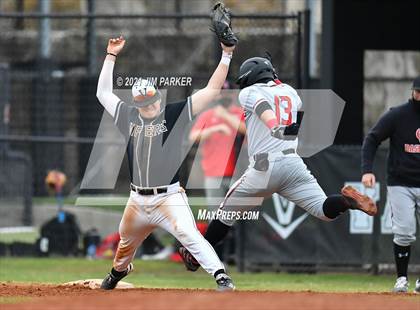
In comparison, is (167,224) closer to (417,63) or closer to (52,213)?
(52,213)

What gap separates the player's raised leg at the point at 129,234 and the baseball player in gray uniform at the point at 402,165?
2.60 metres

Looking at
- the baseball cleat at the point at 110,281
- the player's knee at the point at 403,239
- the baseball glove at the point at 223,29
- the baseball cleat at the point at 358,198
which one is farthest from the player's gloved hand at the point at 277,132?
the player's knee at the point at 403,239

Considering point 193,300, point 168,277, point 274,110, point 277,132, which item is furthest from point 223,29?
point 168,277

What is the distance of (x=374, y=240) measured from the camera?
51.9 feet

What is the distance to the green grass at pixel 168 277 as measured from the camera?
1422 centimetres

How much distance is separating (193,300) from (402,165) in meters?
3.76

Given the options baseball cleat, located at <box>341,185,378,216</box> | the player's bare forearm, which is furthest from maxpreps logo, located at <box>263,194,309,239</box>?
baseball cleat, located at <box>341,185,378,216</box>

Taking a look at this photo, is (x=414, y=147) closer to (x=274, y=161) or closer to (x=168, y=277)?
(x=274, y=161)

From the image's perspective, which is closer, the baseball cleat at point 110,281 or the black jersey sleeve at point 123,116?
the black jersey sleeve at point 123,116

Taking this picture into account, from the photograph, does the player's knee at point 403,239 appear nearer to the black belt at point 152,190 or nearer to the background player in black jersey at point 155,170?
the background player in black jersey at point 155,170

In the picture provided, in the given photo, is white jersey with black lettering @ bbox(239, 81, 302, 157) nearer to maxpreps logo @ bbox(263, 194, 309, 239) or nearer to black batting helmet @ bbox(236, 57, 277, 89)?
black batting helmet @ bbox(236, 57, 277, 89)

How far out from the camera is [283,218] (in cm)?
1590

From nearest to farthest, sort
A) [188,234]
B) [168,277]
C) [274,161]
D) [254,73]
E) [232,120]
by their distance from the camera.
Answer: [188,234], [274,161], [254,73], [168,277], [232,120]

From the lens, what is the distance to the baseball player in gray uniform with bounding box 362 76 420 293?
40.4 ft
